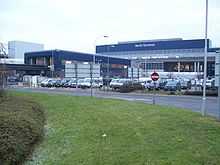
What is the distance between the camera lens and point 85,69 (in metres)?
44.5

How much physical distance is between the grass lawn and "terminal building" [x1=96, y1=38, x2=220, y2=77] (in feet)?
335

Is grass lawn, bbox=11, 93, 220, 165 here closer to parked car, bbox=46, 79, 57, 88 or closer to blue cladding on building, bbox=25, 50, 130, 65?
parked car, bbox=46, 79, 57, 88

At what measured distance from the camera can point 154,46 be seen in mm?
135500

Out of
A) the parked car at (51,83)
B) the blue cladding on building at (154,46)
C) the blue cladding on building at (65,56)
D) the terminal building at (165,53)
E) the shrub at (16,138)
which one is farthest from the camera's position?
the blue cladding on building at (154,46)

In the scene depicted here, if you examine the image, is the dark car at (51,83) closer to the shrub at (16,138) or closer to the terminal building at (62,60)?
the terminal building at (62,60)

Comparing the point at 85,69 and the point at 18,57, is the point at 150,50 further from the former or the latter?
the point at 85,69

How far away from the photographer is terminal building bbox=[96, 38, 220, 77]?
119 metres

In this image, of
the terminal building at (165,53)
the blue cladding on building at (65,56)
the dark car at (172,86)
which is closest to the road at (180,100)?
the dark car at (172,86)

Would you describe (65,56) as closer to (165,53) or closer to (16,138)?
(165,53)

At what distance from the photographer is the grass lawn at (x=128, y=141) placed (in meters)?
7.45

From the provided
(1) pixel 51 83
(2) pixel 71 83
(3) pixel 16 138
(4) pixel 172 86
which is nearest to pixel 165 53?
(1) pixel 51 83

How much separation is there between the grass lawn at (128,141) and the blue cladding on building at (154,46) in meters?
112

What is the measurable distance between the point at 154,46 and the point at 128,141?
421 ft

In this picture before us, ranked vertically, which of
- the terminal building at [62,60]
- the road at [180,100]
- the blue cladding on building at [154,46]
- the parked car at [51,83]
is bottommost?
the road at [180,100]
